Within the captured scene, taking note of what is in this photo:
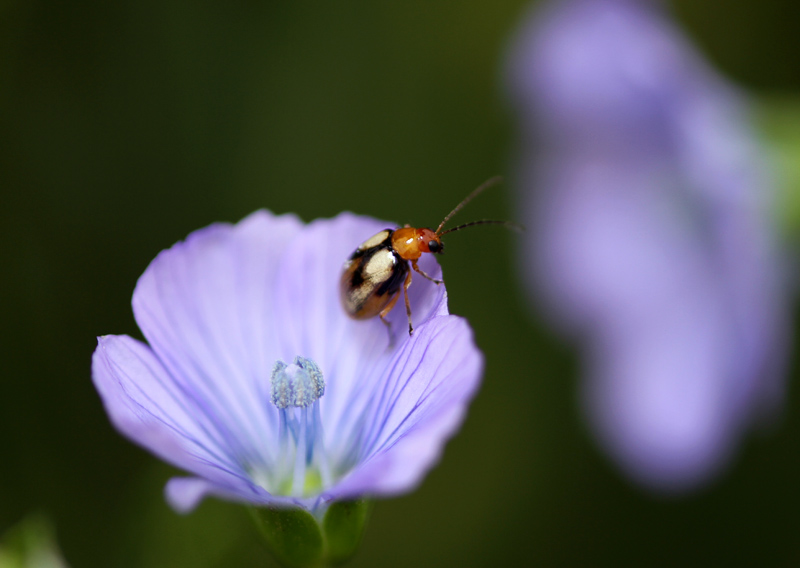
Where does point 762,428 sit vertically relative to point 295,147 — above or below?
below

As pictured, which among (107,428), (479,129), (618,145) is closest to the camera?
(107,428)

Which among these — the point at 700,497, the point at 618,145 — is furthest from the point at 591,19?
the point at 700,497

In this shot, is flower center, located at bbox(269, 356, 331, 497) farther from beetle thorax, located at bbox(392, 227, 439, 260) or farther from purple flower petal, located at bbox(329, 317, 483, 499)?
beetle thorax, located at bbox(392, 227, 439, 260)

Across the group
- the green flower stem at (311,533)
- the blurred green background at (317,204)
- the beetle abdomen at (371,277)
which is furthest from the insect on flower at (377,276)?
the blurred green background at (317,204)

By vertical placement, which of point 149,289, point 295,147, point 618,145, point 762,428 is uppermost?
point 149,289

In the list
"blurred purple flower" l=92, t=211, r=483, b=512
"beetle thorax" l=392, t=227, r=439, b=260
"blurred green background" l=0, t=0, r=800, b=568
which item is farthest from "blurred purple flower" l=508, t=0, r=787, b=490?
"blurred purple flower" l=92, t=211, r=483, b=512

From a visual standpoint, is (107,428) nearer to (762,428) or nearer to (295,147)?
(295,147)

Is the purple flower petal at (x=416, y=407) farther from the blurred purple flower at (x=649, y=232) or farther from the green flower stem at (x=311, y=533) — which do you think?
the blurred purple flower at (x=649, y=232)

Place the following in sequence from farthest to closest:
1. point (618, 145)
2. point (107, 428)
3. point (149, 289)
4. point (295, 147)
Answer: point (295, 147) → point (618, 145) → point (107, 428) → point (149, 289)

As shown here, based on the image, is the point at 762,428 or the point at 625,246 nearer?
the point at 762,428
